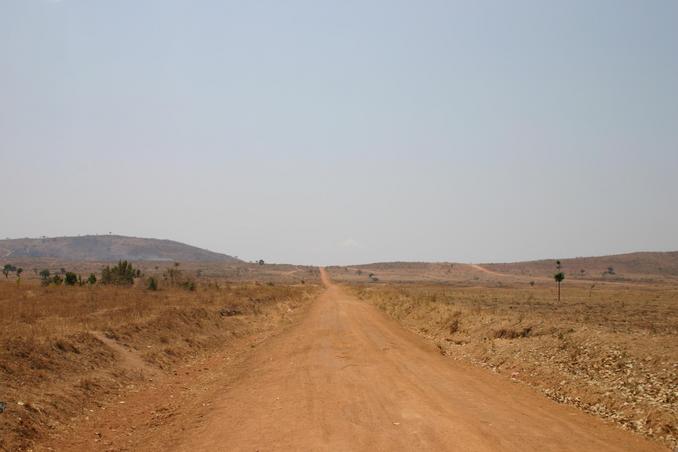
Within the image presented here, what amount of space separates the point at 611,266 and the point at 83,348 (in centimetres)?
18426

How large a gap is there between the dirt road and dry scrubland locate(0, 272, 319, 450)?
3567 mm

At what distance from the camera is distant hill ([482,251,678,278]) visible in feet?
527

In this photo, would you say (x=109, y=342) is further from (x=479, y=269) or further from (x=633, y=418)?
(x=479, y=269)

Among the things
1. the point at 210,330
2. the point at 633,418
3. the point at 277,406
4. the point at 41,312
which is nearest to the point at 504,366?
the point at 633,418

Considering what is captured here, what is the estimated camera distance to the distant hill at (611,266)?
160725 mm

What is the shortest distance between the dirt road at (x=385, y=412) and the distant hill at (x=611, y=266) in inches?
6321

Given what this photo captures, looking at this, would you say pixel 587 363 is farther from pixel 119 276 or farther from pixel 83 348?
pixel 119 276

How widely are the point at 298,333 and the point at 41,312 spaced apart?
41.4ft

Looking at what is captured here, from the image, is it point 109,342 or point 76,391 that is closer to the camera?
point 76,391

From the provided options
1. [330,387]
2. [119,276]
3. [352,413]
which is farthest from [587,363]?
[119,276]

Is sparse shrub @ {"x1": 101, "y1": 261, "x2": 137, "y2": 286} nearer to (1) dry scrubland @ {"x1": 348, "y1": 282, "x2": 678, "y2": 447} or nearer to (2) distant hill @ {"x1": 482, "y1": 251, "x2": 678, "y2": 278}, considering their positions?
(1) dry scrubland @ {"x1": 348, "y1": 282, "x2": 678, "y2": 447}

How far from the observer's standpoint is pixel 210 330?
26.5 meters

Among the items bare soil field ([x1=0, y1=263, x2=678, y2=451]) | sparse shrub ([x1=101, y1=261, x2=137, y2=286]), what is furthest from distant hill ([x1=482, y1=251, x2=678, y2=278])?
bare soil field ([x1=0, y1=263, x2=678, y2=451])

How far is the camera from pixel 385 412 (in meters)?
10.6
